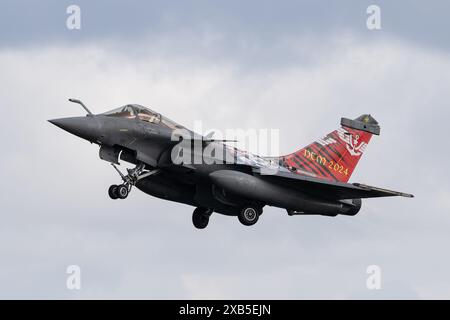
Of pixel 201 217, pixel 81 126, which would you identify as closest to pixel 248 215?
pixel 201 217

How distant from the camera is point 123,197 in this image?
124ft

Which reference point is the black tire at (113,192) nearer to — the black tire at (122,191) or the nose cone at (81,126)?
the black tire at (122,191)

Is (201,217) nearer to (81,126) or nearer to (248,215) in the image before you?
(248,215)

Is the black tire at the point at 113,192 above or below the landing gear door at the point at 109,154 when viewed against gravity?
below

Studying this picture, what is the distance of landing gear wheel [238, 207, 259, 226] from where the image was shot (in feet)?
132

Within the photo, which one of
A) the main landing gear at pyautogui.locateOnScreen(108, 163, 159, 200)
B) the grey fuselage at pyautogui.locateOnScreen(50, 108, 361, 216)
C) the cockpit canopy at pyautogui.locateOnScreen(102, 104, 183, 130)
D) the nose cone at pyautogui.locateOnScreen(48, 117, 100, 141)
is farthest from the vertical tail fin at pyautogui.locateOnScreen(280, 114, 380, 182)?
the nose cone at pyautogui.locateOnScreen(48, 117, 100, 141)

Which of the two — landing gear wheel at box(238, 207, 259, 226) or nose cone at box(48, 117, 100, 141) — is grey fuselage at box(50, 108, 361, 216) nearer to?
nose cone at box(48, 117, 100, 141)

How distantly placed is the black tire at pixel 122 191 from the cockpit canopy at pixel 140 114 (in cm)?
231

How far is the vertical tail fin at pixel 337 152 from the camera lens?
140 feet

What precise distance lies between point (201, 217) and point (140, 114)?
5052 mm

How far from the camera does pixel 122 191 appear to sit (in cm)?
3778

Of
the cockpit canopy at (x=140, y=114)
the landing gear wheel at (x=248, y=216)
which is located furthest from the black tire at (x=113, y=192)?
the landing gear wheel at (x=248, y=216)

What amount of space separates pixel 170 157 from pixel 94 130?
2577 millimetres

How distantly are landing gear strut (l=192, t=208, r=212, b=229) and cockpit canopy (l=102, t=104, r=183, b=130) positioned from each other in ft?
12.9
